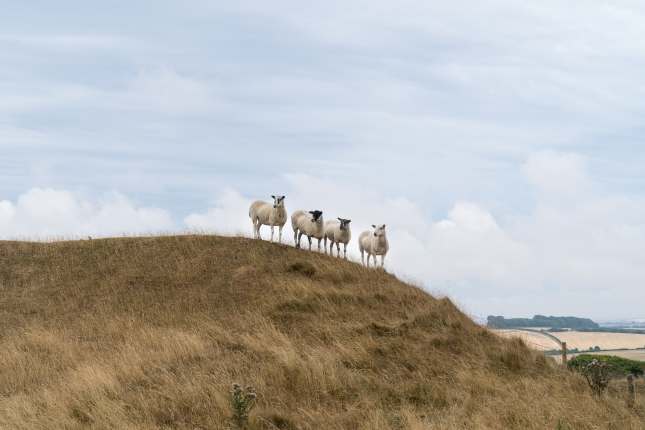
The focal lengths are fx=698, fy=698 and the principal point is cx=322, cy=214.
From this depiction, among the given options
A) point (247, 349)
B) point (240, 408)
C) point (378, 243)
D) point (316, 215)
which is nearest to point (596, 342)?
point (378, 243)

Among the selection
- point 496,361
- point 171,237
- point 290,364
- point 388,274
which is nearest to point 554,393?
point 496,361

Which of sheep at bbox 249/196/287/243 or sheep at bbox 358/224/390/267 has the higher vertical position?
sheep at bbox 249/196/287/243

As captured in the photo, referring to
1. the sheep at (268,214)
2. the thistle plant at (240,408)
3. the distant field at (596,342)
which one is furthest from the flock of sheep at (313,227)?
the distant field at (596,342)

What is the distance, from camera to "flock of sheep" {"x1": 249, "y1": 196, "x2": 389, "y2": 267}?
110ft

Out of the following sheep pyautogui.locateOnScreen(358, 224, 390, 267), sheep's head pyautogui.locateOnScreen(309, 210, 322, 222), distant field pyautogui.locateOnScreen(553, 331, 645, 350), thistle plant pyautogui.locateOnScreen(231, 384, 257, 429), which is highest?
sheep's head pyautogui.locateOnScreen(309, 210, 322, 222)

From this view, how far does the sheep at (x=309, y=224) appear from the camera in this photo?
3356 centimetres

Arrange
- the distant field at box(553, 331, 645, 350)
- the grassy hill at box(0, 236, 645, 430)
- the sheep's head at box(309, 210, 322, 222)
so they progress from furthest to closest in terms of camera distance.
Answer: the distant field at box(553, 331, 645, 350) < the sheep's head at box(309, 210, 322, 222) < the grassy hill at box(0, 236, 645, 430)

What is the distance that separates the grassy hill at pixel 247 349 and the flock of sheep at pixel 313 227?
6.01 feet

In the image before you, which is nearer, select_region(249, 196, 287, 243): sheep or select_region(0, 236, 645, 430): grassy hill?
select_region(0, 236, 645, 430): grassy hill

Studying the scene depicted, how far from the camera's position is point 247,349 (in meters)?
20.7

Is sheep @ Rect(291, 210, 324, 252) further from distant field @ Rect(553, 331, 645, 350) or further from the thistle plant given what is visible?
distant field @ Rect(553, 331, 645, 350)

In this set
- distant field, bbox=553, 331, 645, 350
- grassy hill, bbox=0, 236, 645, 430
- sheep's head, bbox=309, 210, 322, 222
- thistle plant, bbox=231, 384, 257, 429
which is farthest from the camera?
distant field, bbox=553, 331, 645, 350

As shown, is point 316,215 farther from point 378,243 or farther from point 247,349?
point 247,349

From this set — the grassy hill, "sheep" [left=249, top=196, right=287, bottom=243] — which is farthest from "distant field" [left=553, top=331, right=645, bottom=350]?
the grassy hill
